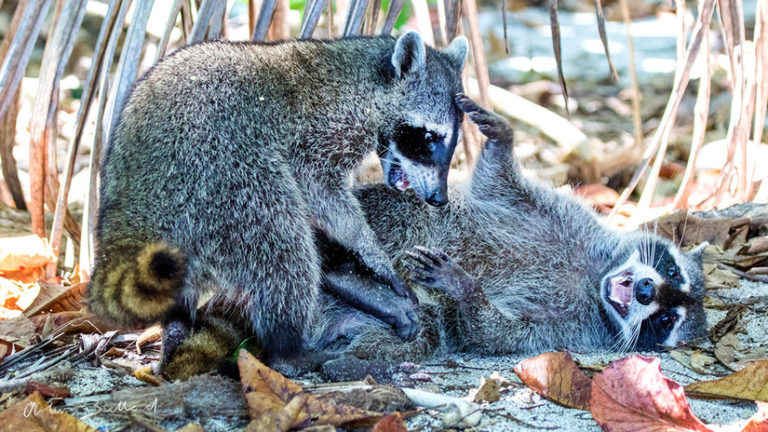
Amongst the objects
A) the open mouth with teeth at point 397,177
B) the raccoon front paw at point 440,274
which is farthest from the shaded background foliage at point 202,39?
the raccoon front paw at point 440,274

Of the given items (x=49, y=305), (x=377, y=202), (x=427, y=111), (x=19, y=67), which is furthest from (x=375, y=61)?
(x=49, y=305)

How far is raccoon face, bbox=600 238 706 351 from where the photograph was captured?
354 cm

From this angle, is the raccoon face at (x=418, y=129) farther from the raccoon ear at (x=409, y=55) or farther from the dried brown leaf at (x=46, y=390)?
the dried brown leaf at (x=46, y=390)

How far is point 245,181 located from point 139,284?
59 cm

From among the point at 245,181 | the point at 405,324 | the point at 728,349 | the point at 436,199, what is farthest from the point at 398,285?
the point at 728,349

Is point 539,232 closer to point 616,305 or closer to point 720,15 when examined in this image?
point 616,305

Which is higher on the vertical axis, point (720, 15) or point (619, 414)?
point (720, 15)

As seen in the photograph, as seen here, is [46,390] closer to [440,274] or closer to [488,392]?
[488,392]

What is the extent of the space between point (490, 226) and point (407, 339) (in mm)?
778

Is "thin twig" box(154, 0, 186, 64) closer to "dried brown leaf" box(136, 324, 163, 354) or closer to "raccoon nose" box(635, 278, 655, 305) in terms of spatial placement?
"dried brown leaf" box(136, 324, 163, 354)

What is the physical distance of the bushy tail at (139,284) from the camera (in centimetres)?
267

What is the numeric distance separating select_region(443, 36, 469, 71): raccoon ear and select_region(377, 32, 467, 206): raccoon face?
24 cm

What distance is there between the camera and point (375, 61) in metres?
3.67

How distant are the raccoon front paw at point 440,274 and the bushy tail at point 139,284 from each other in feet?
3.45
